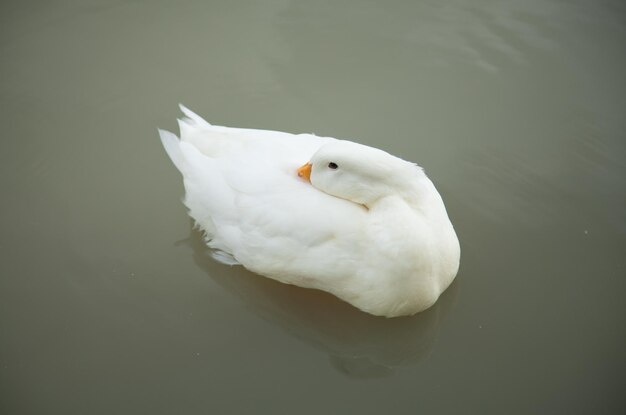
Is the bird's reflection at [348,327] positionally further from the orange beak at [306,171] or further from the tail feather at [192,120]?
the tail feather at [192,120]

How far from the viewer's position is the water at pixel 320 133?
2.64 m

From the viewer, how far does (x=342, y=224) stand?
2518 millimetres

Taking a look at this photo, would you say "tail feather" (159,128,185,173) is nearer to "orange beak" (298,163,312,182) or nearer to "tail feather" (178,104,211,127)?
"tail feather" (178,104,211,127)

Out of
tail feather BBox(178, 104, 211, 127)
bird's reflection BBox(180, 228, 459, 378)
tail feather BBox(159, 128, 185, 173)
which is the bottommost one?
bird's reflection BBox(180, 228, 459, 378)

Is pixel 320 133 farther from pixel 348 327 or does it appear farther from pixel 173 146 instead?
pixel 348 327

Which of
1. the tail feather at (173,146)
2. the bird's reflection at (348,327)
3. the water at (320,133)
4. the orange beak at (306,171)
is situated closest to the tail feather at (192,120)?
the tail feather at (173,146)

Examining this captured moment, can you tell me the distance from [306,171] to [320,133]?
108 cm

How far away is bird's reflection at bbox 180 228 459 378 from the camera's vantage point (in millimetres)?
2729

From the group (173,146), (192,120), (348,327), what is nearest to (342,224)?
(348,327)

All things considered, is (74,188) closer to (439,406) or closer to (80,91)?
(80,91)

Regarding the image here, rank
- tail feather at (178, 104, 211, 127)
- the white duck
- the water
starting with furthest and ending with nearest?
tail feather at (178, 104, 211, 127)
the water
the white duck

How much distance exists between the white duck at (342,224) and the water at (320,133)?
0.98ft

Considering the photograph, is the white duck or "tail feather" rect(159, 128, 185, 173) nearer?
the white duck

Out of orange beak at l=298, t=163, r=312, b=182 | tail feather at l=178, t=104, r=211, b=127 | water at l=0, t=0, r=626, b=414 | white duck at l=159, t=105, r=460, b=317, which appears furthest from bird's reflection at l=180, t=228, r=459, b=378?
tail feather at l=178, t=104, r=211, b=127
